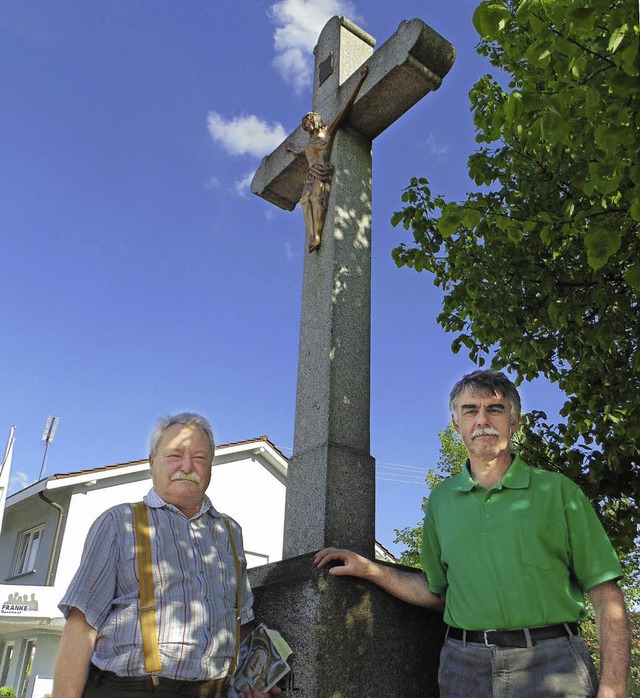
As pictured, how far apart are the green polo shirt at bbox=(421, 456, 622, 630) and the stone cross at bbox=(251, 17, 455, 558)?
87 centimetres

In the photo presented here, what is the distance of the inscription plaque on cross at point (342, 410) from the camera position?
2826mm

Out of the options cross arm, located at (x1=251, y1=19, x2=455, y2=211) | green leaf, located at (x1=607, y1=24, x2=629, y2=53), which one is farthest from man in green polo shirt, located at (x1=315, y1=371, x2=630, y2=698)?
cross arm, located at (x1=251, y1=19, x2=455, y2=211)

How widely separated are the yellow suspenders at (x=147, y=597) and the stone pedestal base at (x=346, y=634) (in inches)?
18.7

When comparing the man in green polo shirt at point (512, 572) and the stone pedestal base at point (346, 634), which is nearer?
the man in green polo shirt at point (512, 572)

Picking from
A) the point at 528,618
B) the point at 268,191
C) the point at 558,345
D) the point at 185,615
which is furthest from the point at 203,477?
the point at 558,345

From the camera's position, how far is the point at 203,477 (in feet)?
8.34

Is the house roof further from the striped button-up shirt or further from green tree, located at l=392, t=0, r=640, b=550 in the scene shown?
the striped button-up shirt

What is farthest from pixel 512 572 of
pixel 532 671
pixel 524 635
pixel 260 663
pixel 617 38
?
pixel 617 38

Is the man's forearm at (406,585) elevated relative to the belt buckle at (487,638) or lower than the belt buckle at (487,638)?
elevated

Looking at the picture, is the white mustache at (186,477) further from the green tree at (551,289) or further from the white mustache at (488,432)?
the green tree at (551,289)

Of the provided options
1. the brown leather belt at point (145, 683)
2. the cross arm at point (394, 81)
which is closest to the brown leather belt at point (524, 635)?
the brown leather belt at point (145, 683)

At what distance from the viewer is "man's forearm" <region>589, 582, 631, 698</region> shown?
2.18 metres

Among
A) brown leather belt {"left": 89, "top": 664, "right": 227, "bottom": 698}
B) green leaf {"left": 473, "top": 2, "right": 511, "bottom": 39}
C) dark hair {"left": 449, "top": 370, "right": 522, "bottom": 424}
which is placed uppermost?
green leaf {"left": 473, "top": 2, "right": 511, "bottom": 39}

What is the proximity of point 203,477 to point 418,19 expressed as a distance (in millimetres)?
3069
